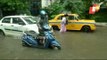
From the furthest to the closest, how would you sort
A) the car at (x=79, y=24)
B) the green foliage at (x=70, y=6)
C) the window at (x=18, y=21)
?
the green foliage at (x=70, y=6)
the car at (x=79, y=24)
the window at (x=18, y=21)

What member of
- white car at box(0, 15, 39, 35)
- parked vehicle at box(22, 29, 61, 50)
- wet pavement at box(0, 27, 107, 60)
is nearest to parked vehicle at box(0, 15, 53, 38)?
white car at box(0, 15, 39, 35)

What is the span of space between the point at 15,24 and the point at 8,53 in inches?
214

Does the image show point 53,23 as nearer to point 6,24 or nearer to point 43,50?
point 6,24

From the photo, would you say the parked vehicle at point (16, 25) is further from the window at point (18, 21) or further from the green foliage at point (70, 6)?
the green foliage at point (70, 6)

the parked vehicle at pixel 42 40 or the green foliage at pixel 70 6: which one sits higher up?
the green foliage at pixel 70 6

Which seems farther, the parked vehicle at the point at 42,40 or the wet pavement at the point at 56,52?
the parked vehicle at the point at 42,40

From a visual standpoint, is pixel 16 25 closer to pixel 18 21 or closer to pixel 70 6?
pixel 18 21

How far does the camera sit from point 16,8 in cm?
2842

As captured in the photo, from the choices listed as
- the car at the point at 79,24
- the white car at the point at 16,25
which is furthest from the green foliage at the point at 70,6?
the white car at the point at 16,25

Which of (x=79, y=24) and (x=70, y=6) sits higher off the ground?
(x=70, y=6)

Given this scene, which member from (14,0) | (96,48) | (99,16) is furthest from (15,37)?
(99,16)

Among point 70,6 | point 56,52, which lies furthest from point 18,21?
point 70,6

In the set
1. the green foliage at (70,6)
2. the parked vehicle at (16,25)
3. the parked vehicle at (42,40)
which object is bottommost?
the parked vehicle at (42,40)

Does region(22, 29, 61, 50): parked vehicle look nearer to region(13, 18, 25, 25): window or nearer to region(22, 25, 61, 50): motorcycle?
region(22, 25, 61, 50): motorcycle
